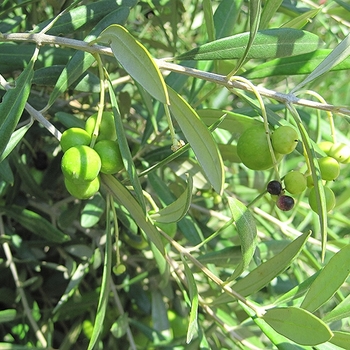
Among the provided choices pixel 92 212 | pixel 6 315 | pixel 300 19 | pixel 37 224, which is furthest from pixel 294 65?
pixel 6 315

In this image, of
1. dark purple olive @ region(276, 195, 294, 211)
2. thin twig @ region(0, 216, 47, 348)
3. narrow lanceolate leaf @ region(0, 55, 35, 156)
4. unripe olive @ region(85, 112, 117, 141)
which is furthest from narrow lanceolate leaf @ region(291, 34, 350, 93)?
thin twig @ region(0, 216, 47, 348)

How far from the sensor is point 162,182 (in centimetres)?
118

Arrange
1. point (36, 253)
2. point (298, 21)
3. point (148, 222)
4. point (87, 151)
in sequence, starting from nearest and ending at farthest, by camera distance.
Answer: point (87, 151) → point (148, 222) → point (298, 21) → point (36, 253)

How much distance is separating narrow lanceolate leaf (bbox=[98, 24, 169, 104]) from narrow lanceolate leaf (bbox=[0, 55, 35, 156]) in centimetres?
16

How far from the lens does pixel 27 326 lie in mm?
1294

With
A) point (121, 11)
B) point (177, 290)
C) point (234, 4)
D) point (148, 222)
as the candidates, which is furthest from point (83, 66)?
point (177, 290)

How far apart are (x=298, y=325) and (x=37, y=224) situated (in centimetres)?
73

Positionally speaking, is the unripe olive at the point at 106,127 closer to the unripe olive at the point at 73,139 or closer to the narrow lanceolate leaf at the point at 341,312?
the unripe olive at the point at 73,139

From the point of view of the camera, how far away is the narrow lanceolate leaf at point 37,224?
1186 mm

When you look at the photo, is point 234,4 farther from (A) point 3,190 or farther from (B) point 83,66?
(A) point 3,190

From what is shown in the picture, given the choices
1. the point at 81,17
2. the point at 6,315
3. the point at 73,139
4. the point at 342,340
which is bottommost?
the point at 342,340

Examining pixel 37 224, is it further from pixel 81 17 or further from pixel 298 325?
pixel 298 325

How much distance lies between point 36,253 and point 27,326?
0.20 m

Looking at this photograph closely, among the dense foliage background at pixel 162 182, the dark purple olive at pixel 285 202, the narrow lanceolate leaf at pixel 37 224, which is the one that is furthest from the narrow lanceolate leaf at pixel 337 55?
the narrow lanceolate leaf at pixel 37 224
